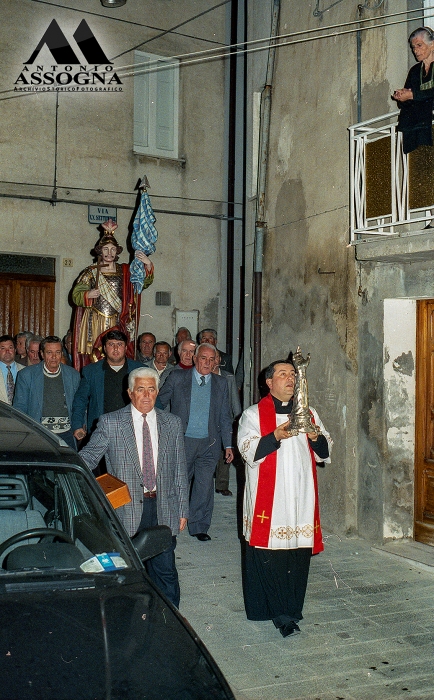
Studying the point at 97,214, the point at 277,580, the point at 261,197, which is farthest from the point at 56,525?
the point at 97,214

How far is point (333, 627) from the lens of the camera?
571 centimetres

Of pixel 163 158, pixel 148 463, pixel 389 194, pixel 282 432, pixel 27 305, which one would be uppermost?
pixel 163 158

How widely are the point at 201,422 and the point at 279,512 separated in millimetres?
2856

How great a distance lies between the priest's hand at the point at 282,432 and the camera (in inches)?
209

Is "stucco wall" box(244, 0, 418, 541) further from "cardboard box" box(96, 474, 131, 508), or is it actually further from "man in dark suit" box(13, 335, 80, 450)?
"cardboard box" box(96, 474, 131, 508)

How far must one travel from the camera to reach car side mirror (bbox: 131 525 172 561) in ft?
12.2

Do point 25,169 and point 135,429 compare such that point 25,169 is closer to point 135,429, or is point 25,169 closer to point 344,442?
point 344,442

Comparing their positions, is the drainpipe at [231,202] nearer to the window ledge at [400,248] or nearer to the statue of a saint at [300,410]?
the window ledge at [400,248]

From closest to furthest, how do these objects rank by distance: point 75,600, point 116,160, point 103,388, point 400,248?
point 75,600
point 400,248
point 103,388
point 116,160

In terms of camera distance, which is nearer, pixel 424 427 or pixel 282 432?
pixel 282 432

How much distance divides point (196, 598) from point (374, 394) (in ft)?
10.3

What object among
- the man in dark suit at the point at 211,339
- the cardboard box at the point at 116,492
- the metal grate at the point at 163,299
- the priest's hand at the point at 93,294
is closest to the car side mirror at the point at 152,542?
the cardboard box at the point at 116,492

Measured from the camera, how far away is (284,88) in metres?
10.3

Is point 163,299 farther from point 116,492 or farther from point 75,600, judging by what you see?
point 75,600
